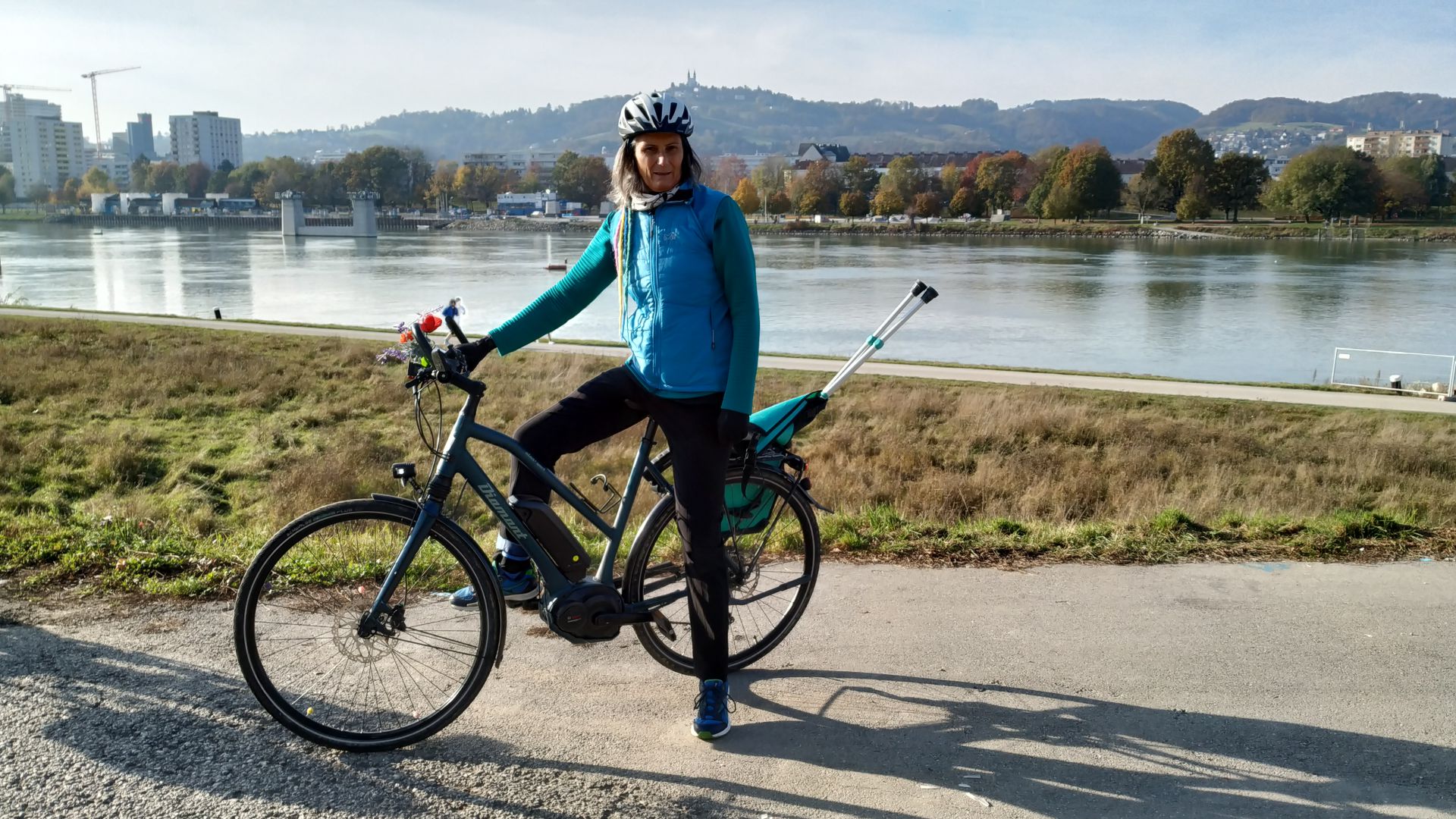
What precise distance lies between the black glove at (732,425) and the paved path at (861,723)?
0.88 m

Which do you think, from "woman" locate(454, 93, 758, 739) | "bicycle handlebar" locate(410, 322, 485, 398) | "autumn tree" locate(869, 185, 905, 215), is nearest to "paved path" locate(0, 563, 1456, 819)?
"woman" locate(454, 93, 758, 739)

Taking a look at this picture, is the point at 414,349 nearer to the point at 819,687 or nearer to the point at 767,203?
the point at 819,687

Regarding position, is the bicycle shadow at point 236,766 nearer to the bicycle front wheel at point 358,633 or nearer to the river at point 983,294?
the bicycle front wheel at point 358,633

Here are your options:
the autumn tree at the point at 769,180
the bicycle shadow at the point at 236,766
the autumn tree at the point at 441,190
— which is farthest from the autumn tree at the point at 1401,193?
the autumn tree at the point at 441,190

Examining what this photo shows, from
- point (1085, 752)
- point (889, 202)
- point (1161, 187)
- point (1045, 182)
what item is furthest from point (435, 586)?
point (889, 202)

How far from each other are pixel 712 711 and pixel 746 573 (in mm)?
683

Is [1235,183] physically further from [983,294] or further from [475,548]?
[475,548]

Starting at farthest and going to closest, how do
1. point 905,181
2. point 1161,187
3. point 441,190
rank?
point 441,190 → point 905,181 → point 1161,187

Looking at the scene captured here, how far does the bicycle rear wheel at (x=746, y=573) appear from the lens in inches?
137

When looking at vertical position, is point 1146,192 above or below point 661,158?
above

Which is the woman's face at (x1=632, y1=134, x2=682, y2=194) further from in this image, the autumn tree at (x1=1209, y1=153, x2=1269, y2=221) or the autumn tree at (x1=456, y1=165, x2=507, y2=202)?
the autumn tree at (x1=456, y1=165, x2=507, y2=202)

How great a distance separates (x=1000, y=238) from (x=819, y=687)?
11333 centimetres

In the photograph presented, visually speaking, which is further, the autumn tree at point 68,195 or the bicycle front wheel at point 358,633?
the autumn tree at point 68,195

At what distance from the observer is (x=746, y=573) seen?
3756mm
